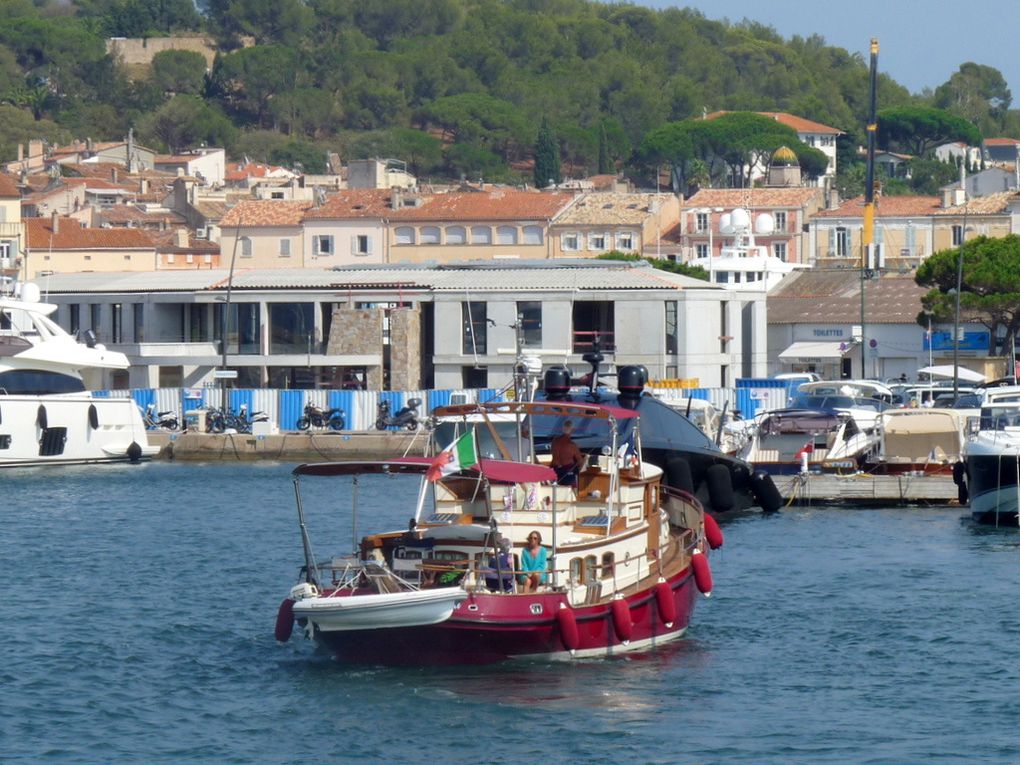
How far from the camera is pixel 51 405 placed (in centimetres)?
5038

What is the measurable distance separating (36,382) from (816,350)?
33104mm

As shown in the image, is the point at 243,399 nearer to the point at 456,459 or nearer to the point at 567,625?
the point at 456,459

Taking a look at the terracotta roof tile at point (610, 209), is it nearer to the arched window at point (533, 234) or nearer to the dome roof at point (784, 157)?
the arched window at point (533, 234)

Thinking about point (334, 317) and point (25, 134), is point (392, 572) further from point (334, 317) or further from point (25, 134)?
point (25, 134)

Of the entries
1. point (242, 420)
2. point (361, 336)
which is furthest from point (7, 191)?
point (242, 420)

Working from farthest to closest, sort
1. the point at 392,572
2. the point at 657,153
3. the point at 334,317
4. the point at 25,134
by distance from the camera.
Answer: the point at 25,134 → the point at 657,153 → the point at 334,317 → the point at 392,572

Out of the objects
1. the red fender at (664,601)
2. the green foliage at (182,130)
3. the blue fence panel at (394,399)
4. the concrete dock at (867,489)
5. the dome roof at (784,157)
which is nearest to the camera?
the red fender at (664,601)

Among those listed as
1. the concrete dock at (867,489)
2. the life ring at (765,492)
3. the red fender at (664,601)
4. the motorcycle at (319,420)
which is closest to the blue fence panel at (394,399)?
the motorcycle at (319,420)

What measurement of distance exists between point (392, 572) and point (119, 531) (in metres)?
15.6

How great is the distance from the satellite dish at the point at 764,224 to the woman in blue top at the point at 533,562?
85.5 m

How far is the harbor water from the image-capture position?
1956 cm

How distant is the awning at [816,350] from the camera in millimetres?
74125

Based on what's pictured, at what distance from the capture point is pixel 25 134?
176 metres

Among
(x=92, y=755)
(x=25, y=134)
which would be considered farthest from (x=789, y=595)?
(x=25, y=134)
